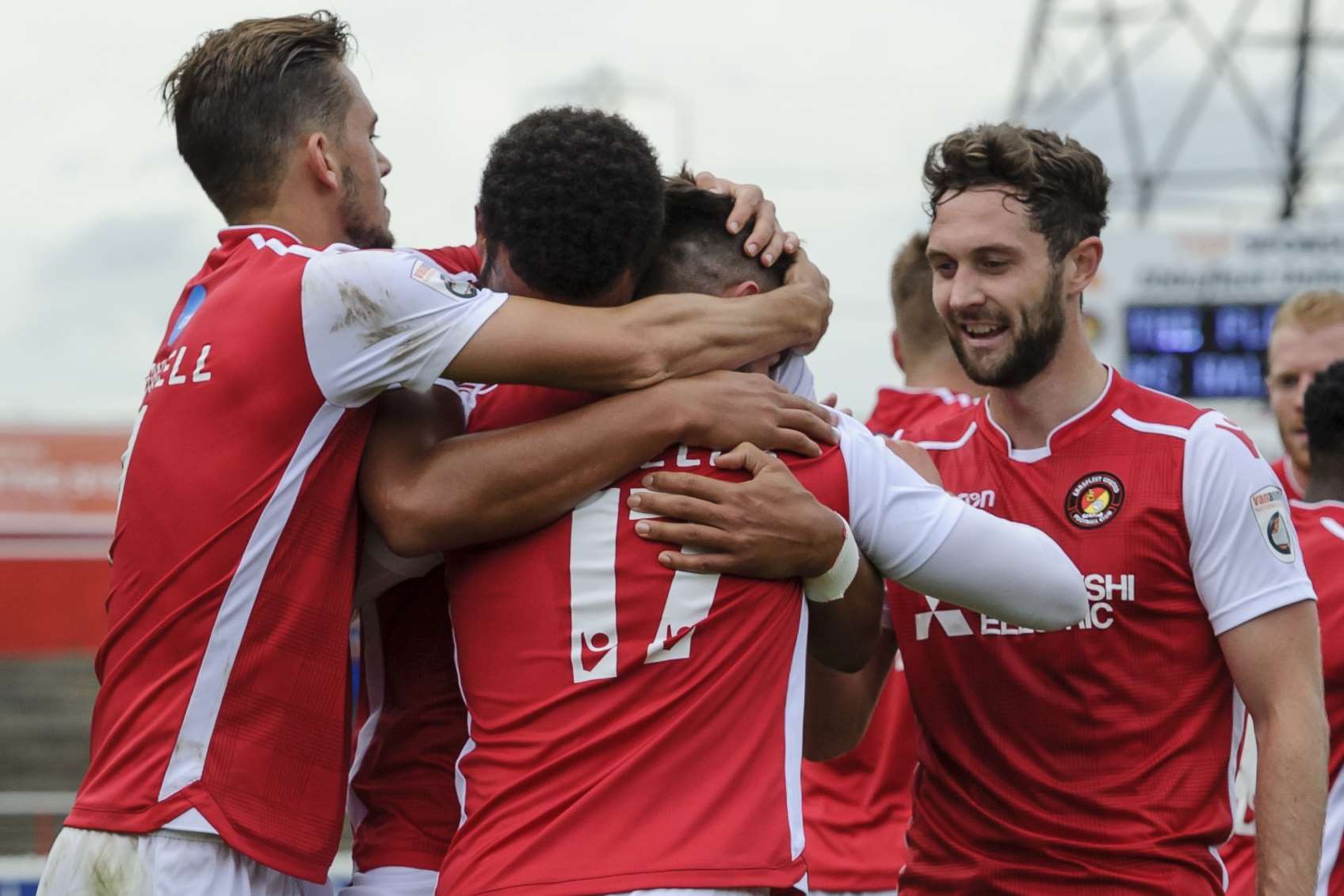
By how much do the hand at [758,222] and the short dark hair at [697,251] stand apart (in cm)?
2

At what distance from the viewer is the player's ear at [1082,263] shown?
11.5 ft

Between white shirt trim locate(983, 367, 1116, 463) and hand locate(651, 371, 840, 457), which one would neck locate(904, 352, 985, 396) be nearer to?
white shirt trim locate(983, 367, 1116, 463)

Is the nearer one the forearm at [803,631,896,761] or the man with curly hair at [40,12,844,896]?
the man with curly hair at [40,12,844,896]

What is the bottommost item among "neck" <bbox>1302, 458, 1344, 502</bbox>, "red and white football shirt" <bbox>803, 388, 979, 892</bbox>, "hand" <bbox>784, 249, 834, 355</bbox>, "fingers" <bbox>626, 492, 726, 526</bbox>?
"red and white football shirt" <bbox>803, 388, 979, 892</bbox>

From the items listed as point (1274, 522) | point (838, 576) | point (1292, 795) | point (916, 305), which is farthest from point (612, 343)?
point (916, 305)

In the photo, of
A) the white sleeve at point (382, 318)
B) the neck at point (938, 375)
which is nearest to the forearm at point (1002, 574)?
the white sleeve at point (382, 318)

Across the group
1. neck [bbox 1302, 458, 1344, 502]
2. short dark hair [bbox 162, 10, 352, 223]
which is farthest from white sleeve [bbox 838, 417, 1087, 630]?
neck [bbox 1302, 458, 1344, 502]

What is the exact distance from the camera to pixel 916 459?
316cm

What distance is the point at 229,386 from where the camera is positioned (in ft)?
9.16

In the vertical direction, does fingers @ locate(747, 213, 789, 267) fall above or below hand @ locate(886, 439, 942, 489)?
above

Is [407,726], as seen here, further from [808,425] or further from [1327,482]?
[1327,482]

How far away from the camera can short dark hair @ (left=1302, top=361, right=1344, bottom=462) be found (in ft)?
14.2

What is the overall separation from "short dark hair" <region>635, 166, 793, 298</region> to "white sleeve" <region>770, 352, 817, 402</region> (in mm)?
144

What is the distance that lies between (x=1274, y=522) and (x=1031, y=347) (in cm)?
58
